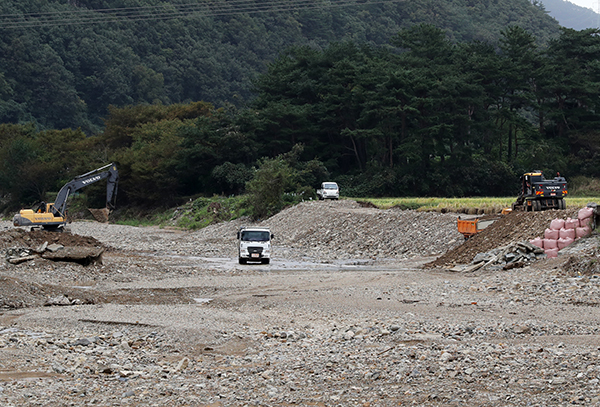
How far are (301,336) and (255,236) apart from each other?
18.8 m

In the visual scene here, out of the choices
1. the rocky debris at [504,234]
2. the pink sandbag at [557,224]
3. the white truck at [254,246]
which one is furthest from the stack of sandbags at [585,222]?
the white truck at [254,246]

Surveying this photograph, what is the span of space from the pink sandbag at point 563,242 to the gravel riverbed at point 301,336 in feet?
2.60

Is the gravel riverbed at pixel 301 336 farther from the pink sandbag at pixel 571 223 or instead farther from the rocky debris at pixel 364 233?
the rocky debris at pixel 364 233

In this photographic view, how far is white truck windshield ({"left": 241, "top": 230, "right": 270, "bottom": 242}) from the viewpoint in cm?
3259

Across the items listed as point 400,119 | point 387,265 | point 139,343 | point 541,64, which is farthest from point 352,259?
point 541,64

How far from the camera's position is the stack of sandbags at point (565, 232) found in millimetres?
26781

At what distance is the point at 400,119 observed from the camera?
246 ft

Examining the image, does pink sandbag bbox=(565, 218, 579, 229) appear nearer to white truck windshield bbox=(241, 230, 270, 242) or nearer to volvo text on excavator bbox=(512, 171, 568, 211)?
volvo text on excavator bbox=(512, 171, 568, 211)

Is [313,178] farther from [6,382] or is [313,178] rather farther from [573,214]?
[6,382]

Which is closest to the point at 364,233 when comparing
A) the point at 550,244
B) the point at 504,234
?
the point at 504,234

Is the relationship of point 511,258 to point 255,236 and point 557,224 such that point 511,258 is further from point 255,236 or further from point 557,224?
point 255,236

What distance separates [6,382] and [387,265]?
23613 mm

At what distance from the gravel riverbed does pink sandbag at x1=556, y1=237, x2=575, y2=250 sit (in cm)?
Answer: 79

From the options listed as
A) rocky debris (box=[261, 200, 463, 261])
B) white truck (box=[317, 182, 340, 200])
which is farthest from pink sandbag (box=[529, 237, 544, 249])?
white truck (box=[317, 182, 340, 200])
